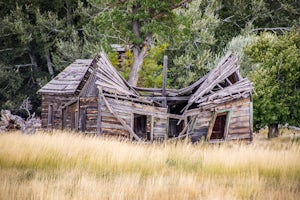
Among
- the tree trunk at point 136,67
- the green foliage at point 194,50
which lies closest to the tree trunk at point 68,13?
the green foliage at point 194,50

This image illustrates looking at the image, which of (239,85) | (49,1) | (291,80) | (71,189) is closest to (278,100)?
(291,80)

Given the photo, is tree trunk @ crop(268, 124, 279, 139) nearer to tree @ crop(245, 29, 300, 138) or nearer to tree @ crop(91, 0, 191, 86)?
tree @ crop(245, 29, 300, 138)

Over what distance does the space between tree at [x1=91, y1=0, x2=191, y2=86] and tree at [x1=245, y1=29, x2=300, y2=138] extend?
6.68m

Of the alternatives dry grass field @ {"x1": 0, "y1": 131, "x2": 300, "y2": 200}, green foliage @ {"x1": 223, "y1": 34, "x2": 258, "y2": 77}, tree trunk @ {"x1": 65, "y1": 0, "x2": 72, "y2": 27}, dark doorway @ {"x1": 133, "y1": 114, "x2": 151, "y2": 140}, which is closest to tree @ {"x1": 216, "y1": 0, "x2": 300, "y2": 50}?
green foliage @ {"x1": 223, "y1": 34, "x2": 258, "y2": 77}

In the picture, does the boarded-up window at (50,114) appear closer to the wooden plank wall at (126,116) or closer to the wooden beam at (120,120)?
the wooden plank wall at (126,116)

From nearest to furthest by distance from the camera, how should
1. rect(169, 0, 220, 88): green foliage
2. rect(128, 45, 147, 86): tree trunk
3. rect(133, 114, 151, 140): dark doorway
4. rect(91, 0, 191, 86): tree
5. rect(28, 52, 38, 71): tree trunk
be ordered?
1. rect(133, 114, 151, 140): dark doorway
2. rect(91, 0, 191, 86): tree
3. rect(128, 45, 147, 86): tree trunk
4. rect(169, 0, 220, 88): green foliage
5. rect(28, 52, 38, 71): tree trunk

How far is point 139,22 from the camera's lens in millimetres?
23469

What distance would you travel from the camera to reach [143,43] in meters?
22.8

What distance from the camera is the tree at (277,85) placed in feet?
73.3

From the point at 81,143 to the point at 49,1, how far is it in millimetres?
35328

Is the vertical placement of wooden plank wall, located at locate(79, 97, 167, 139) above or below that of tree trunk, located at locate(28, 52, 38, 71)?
below

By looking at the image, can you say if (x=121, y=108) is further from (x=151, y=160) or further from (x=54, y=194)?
(x=54, y=194)

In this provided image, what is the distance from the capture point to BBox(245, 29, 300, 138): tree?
2234cm

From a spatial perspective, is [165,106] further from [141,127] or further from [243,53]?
[243,53]
